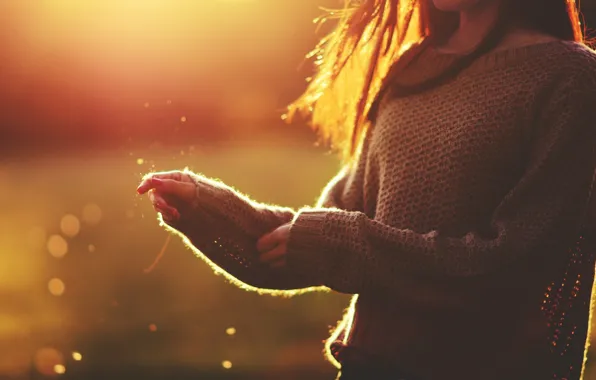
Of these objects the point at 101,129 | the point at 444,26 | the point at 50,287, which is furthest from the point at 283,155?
the point at 444,26

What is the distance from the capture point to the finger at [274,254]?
1.87 metres

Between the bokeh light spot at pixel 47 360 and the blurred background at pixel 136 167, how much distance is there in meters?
0.01

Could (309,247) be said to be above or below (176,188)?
below

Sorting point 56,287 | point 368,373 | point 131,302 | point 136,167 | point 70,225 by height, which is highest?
point 368,373

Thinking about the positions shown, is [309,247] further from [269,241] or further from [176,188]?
[176,188]

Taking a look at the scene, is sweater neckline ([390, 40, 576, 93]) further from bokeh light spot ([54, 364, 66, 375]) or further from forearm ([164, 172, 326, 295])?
bokeh light spot ([54, 364, 66, 375])

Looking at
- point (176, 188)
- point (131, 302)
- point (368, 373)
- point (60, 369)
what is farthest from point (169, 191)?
point (131, 302)

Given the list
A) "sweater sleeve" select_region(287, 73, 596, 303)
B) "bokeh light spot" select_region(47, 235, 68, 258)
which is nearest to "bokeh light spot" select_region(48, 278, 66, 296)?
"bokeh light spot" select_region(47, 235, 68, 258)

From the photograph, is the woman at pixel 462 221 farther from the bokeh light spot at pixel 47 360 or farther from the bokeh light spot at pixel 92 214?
the bokeh light spot at pixel 92 214

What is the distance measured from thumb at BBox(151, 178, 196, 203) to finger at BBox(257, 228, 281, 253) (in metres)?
0.17

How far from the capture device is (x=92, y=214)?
11.5 m

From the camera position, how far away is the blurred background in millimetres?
6184

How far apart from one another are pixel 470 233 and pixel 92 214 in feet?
33.2

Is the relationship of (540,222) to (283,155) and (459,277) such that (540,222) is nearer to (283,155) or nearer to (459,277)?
(459,277)
